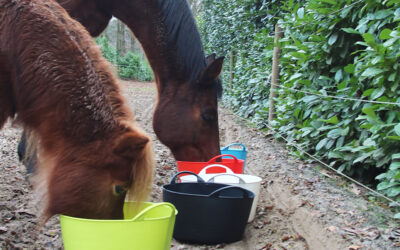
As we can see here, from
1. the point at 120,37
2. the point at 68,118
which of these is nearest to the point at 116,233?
the point at 68,118

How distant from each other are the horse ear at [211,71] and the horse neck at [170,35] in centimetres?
10

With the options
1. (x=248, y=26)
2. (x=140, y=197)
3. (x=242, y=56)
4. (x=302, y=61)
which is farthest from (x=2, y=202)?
(x=242, y=56)

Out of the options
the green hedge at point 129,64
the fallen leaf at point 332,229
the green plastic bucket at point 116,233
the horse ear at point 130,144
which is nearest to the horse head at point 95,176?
the horse ear at point 130,144

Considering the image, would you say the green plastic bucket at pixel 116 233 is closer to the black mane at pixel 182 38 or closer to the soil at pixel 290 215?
the soil at pixel 290 215

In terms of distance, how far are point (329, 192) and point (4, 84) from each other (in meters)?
2.73

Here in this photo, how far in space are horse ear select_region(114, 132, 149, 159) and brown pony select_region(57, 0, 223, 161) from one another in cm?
202

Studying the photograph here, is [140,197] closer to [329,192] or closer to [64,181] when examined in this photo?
[64,181]

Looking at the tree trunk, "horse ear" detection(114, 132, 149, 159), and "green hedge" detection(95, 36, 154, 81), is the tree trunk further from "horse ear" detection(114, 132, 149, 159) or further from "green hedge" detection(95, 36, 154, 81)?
"horse ear" detection(114, 132, 149, 159)

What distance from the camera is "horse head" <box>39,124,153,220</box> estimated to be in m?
1.81

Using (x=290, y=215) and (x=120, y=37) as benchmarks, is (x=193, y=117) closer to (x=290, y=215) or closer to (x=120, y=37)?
(x=290, y=215)

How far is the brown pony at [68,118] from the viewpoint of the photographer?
1824mm

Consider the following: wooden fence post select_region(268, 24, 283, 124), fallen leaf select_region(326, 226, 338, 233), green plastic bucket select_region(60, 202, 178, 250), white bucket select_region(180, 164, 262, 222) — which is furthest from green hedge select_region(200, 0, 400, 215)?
green plastic bucket select_region(60, 202, 178, 250)

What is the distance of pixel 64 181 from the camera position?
1825 mm

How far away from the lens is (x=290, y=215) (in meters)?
3.11
